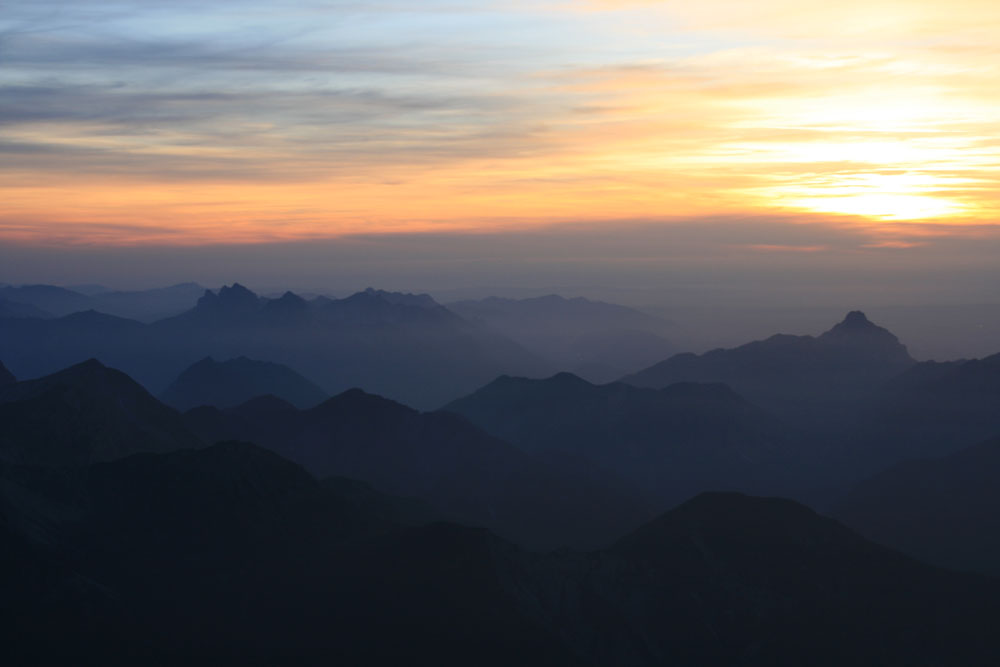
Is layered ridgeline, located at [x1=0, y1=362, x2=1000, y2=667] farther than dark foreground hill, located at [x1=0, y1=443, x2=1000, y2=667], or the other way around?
layered ridgeline, located at [x1=0, y1=362, x2=1000, y2=667]

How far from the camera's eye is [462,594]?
390ft

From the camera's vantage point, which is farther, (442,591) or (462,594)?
(442,591)

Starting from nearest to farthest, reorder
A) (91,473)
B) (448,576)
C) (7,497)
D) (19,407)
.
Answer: (448,576), (7,497), (91,473), (19,407)

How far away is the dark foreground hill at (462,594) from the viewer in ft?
372

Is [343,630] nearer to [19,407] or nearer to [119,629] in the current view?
[119,629]

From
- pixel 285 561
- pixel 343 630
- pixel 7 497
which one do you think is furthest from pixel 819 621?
pixel 7 497

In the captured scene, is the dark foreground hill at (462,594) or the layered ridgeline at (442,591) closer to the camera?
the dark foreground hill at (462,594)

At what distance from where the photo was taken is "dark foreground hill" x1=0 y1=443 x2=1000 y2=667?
372 feet

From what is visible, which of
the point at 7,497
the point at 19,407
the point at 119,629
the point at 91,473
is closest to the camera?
the point at 119,629

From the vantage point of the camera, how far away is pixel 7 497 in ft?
426

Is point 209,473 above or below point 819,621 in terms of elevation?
above

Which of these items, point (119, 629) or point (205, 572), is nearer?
point (119, 629)

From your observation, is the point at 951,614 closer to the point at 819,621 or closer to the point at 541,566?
the point at 819,621

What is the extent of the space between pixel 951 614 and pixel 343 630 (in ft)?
248
